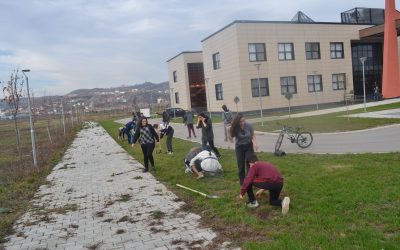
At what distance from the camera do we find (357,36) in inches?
1695

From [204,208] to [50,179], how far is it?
22.3 ft

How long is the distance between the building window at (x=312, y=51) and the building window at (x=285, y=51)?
1943mm

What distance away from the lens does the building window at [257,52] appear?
37625mm

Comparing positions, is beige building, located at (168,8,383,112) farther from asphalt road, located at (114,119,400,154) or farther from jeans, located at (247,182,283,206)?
jeans, located at (247,182,283,206)

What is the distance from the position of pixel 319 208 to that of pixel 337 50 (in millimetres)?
38940

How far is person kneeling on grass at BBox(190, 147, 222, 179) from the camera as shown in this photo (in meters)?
10.0

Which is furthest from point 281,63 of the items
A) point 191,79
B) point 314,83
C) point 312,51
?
point 191,79

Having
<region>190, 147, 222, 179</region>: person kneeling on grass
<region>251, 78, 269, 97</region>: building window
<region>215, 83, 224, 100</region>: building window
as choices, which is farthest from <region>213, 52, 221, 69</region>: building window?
<region>190, 147, 222, 179</region>: person kneeling on grass

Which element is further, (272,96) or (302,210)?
(272,96)

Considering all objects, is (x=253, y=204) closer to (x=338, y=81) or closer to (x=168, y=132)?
(x=168, y=132)

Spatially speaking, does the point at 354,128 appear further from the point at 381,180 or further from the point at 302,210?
the point at 302,210

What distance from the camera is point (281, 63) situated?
128 ft

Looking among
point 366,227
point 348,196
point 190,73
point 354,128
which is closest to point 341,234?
point 366,227

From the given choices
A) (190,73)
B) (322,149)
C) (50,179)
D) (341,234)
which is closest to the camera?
(341,234)
